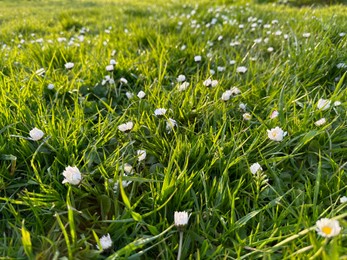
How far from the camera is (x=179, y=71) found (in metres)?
2.87

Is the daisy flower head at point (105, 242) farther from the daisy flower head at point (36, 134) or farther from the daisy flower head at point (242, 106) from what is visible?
the daisy flower head at point (242, 106)

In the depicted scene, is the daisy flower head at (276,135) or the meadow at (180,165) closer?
the meadow at (180,165)

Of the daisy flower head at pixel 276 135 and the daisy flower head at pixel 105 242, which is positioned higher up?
the daisy flower head at pixel 276 135

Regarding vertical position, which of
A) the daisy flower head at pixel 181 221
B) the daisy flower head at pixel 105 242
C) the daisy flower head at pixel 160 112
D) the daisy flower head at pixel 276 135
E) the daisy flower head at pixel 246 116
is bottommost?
the daisy flower head at pixel 105 242

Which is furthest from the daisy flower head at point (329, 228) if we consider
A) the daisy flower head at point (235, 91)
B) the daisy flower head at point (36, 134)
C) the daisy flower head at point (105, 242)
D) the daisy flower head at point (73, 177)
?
the daisy flower head at point (36, 134)

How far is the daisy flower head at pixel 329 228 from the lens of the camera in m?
1.15

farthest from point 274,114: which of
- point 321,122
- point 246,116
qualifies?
point 321,122

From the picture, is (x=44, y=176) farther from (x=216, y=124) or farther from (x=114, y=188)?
(x=216, y=124)

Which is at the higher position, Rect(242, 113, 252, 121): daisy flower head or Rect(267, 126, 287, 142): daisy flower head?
Rect(267, 126, 287, 142): daisy flower head

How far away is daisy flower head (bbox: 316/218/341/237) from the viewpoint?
3.77ft

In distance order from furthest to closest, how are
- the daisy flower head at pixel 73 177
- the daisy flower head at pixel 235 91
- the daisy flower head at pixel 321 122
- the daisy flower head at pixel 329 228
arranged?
the daisy flower head at pixel 235 91 < the daisy flower head at pixel 321 122 < the daisy flower head at pixel 73 177 < the daisy flower head at pixel 329 228

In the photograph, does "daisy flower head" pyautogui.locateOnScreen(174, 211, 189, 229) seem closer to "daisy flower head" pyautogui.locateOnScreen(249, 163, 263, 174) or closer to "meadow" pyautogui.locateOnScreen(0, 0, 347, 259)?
"meadow" pyautogui.locateOnScreen(0, 0, 347, 259)

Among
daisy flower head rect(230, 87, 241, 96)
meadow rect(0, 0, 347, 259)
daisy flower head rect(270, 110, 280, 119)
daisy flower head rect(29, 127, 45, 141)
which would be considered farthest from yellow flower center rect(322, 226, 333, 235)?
daisy flower head rect(29, 127, 45, 141)

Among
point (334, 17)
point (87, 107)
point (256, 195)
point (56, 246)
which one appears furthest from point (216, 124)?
point (334, 17)
